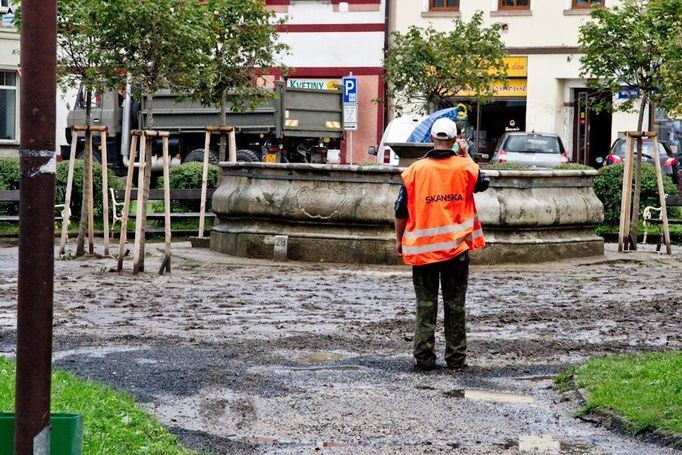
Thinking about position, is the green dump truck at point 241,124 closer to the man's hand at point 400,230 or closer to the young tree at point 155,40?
the young tree at point 155,40

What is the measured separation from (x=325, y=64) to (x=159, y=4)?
25864 mm

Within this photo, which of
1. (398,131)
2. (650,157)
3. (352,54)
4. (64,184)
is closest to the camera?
(64,184)

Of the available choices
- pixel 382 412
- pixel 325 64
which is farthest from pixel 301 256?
pixel 325 64

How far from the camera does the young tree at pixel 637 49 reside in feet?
72.6

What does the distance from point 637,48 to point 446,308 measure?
13.2m

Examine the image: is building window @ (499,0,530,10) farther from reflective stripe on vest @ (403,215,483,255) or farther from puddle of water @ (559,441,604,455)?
puddle of water @ (559,441,604,455)

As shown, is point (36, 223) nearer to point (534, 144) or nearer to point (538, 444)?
point (538, 444)

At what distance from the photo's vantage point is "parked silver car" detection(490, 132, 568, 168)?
3559 centimetres

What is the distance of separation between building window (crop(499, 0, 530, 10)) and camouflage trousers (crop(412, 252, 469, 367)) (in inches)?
1358

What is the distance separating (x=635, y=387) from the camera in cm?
861

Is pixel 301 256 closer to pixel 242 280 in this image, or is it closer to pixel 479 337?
pixel 242 280

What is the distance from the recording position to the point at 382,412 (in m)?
8.25

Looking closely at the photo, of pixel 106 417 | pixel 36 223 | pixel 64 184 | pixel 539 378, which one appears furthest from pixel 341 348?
pixel 64 184

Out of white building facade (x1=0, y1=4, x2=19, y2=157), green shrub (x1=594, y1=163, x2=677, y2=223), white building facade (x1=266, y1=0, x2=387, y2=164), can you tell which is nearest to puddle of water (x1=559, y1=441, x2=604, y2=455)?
green shrub (x1=594, y1=163, x2=677, y2=223)
